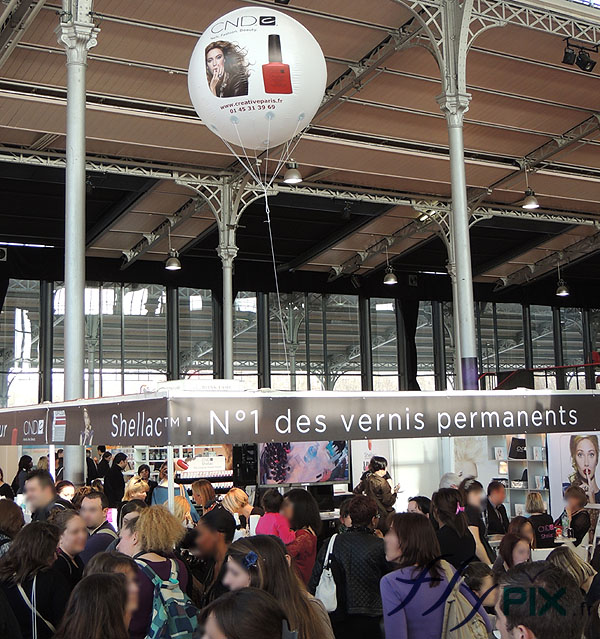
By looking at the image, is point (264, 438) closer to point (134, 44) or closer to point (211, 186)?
point (134, 44)

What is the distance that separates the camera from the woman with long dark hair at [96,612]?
2.30 m

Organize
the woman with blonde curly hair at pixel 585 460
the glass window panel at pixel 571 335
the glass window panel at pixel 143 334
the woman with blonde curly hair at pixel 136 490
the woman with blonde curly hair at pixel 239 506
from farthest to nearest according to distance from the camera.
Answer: the glass window panel at pixel 571 335 < the glass window panel at pixel 143 334 < the woman with blonde curly hair at pixel 585 460 < the woman with blonde curly hair at pixel 239 506 < the woman with blonde curly hair at pixel 136 490

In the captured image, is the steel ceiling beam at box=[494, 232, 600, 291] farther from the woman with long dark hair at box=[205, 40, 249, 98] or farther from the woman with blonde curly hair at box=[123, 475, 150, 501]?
the woman with blonde curly hair at box=[123, 475, 150, 501]

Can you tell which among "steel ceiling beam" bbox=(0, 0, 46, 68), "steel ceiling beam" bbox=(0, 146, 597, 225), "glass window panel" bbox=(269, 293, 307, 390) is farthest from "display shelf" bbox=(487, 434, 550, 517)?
"glass window panel" bbox=(269, 293, 307, 390)

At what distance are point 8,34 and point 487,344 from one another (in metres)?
18.5

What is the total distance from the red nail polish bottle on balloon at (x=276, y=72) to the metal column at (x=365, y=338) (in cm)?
1783

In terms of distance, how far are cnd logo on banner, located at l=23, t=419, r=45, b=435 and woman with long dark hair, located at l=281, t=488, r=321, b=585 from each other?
2565mm

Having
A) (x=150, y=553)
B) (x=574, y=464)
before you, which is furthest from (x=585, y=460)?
(x=150, y=553)

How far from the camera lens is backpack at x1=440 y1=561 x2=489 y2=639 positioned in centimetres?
332

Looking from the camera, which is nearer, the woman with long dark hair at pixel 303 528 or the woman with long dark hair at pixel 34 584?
the woman with long dark hair at pixel 34 584

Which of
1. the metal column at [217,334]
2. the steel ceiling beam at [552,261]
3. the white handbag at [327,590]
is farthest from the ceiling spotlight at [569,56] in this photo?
the metal column at [217,334]

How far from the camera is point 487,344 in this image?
26.1m

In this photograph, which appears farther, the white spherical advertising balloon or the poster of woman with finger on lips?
the poster of woman with finger on lips

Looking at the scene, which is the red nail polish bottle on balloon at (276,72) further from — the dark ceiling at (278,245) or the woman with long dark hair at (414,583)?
the dark ceiling at (278,245)
